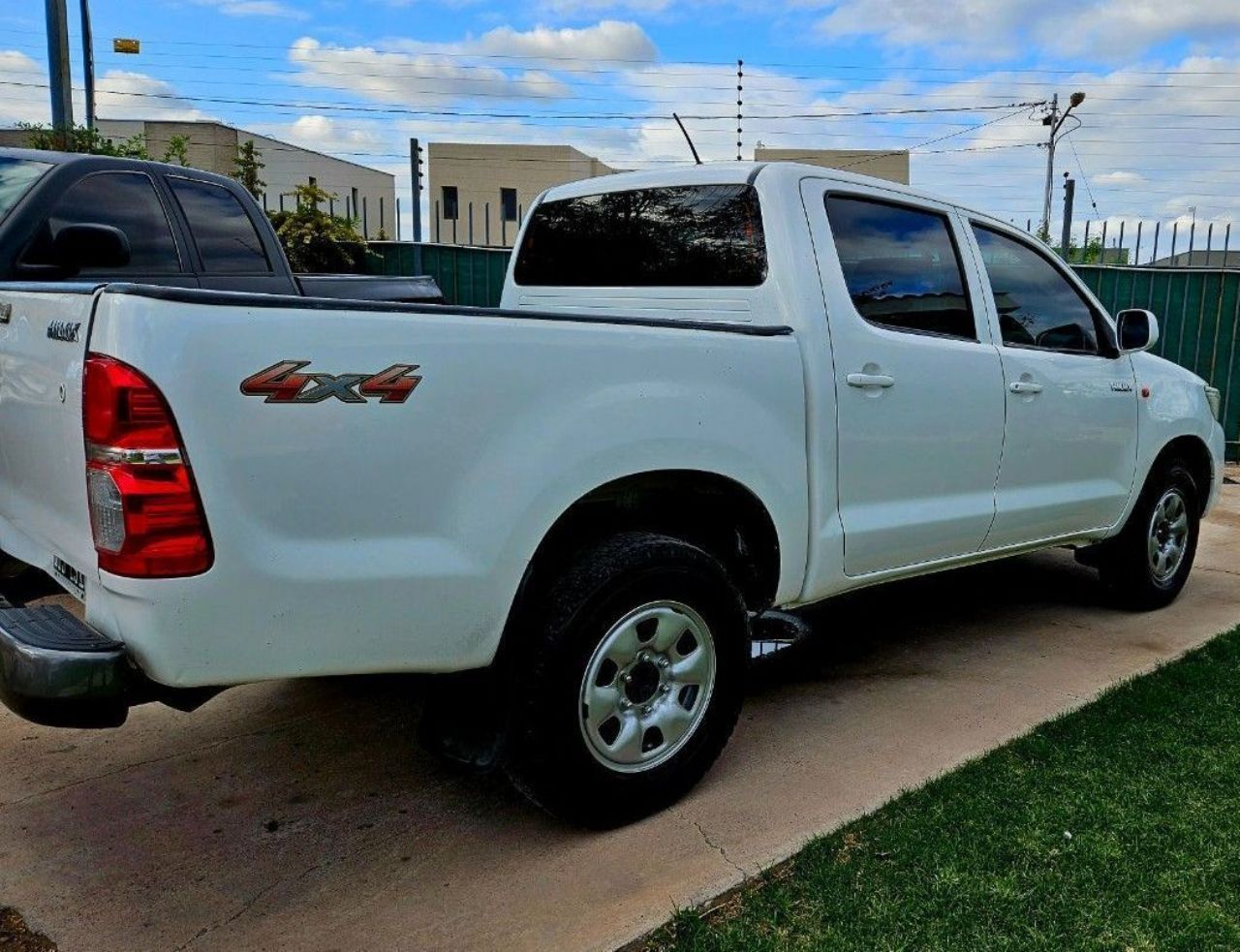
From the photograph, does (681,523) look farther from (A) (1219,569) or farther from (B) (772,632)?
(A) (1219,569)

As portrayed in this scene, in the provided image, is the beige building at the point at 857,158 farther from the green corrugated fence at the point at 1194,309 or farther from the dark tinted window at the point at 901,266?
the dark tinted window at the point at 901,266

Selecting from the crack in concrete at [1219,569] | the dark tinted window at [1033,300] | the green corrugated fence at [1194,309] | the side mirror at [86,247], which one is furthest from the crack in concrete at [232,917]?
the green corrugated fence at [1194,309]

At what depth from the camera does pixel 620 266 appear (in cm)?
403

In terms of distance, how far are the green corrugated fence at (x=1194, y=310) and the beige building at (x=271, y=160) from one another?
53.0ft

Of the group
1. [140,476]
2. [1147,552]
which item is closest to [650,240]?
[140,476]

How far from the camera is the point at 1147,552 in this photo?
203 inches

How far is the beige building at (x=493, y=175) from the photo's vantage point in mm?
38438

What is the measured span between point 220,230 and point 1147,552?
4888mm

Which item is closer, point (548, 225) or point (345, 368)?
point (345, 368)

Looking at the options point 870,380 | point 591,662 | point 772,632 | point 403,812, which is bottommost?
point 403,812

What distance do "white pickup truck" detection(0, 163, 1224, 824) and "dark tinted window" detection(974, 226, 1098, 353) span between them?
23 millimetres

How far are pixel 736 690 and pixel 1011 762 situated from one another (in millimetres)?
960

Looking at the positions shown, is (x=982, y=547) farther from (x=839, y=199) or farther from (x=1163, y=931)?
(x=1163, y=931)

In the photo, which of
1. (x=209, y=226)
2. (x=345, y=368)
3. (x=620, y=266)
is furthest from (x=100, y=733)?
(x=209, y=226)
